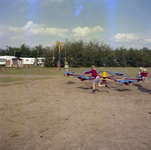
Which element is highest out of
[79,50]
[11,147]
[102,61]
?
[79,50]

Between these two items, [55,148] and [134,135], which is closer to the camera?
[55,148]

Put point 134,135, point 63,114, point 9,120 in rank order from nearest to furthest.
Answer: point 134,135, point 9,120, point 63,114

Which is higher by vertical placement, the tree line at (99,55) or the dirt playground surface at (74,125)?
the tree line at (99,55)

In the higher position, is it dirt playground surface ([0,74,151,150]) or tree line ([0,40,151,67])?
tree line ([0,40,151,67])

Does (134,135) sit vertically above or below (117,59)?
below

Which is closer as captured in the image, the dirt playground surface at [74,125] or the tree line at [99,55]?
the dirt playground surface at [74,125]

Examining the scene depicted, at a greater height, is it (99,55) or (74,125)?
(99,55)

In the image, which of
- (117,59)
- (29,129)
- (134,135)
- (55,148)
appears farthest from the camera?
(117,59)

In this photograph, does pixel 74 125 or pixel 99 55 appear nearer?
pixel 74 125

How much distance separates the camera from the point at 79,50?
35969mm

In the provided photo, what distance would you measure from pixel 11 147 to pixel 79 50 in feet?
111

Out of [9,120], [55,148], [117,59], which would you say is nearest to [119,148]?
[55,148]

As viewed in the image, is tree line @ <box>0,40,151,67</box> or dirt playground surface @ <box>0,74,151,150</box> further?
tree line @ <box>0,40,151,67</box>

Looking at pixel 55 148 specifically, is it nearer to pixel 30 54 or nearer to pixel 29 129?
pixel 29 129
